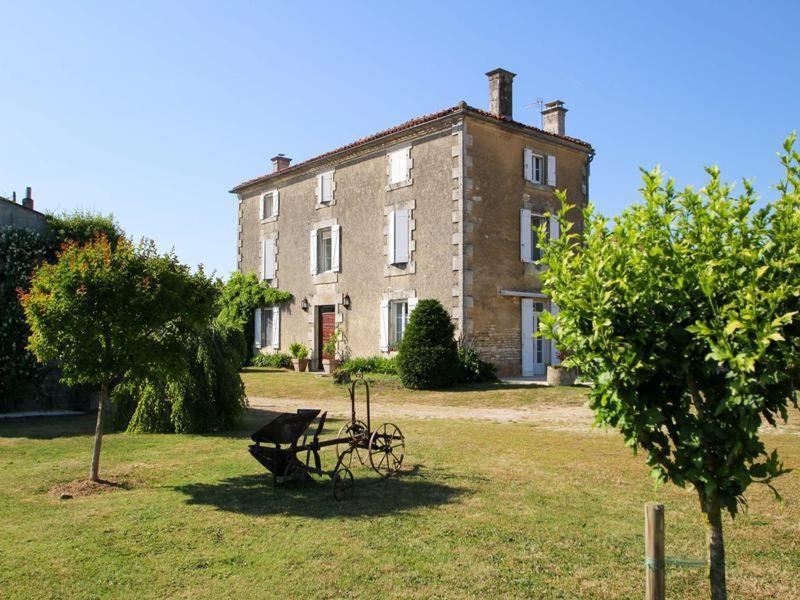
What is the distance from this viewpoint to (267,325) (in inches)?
990

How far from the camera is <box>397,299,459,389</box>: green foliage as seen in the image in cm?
1659

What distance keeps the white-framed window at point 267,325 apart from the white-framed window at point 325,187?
14.7 ft

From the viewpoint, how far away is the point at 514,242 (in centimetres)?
1947

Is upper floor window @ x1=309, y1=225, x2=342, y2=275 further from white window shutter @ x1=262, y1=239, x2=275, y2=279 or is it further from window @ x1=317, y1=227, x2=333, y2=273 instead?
white window shutter @ x1=262, y1=239, x2=275, y2=279

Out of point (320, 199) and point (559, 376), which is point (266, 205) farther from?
point (559, 376)

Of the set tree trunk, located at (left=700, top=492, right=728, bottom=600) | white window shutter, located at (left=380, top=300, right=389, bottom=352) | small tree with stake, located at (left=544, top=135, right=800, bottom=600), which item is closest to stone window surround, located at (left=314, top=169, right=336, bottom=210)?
white window shutter, located at (left=380, top=300, right=389, bottom=352)

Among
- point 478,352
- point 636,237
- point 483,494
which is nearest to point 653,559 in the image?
point 636,237

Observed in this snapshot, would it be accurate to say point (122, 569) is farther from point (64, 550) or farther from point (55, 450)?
point (55, 450)

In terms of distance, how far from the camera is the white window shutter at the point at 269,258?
25094mm

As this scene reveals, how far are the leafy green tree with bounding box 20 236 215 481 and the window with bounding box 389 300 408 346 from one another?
12.7m

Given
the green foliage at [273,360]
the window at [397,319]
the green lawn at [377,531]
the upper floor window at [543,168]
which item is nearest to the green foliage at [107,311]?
the green lawn at [377,531]

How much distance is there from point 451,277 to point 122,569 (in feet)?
47.6

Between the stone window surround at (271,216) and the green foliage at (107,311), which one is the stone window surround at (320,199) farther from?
the green foliage at (107,311)

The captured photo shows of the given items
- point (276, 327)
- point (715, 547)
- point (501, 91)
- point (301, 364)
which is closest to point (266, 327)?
point (276, 327)
